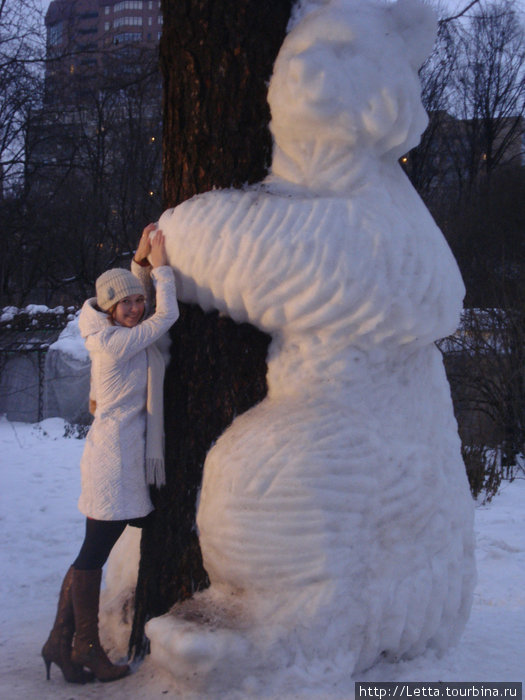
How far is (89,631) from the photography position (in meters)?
2.65

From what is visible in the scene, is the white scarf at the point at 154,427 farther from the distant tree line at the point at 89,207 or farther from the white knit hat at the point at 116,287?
the distant tree line at the point at 89,207

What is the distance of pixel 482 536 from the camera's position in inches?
212

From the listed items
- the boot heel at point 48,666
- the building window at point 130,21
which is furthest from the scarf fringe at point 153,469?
the building window at point 130,21

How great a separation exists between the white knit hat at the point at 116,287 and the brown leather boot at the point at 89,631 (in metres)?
1.01

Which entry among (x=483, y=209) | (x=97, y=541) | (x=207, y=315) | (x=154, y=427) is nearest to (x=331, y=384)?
(x=207, y=315)

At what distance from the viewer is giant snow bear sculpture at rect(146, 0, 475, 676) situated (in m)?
2.28

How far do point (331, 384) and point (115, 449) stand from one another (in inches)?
33.1

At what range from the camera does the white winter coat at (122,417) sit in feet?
8.52

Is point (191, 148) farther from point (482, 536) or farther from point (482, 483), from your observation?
point (482, 483)

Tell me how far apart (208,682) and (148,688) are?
0.28 metres

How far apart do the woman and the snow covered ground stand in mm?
147

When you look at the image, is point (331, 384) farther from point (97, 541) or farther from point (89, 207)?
point (89, 207)

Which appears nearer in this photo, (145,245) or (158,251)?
(158,251)

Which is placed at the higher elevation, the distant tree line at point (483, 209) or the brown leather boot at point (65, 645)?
the distant tree line at point (483, 209)
